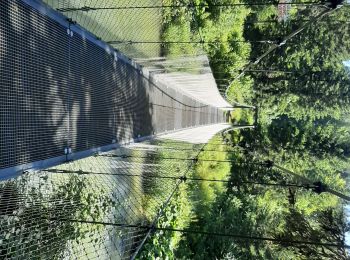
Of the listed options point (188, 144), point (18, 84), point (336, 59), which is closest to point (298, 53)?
point (336, 59)

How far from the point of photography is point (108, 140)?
6.03 meters

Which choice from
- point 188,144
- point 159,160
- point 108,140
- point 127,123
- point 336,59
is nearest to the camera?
point 108,140

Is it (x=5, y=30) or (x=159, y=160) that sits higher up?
(x=5, y=30)

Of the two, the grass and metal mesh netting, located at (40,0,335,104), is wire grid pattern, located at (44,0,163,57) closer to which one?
metal mesh netting, located at (40,0,335,104)

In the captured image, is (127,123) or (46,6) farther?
(127,123)

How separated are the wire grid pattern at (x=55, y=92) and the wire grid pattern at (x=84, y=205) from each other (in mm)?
232

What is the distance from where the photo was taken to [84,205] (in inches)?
186

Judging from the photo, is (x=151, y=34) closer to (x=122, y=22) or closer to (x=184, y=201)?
(x=122, y=22)

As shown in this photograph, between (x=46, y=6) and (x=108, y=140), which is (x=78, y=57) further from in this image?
(x=108, y=140)

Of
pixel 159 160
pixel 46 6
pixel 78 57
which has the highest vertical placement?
pixel 46 6

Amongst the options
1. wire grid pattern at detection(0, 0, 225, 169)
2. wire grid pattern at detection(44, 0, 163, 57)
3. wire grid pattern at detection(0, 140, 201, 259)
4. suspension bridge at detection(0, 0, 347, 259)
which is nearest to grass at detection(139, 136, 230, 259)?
wire grid pattern at detection(0, 140, 201, 259)

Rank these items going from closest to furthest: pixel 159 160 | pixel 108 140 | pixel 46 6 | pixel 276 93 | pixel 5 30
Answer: pixel 5 30
pixel 46 6
pixel 108 140
pixel 159 160
pixel 276 93

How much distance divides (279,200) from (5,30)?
42.2ft

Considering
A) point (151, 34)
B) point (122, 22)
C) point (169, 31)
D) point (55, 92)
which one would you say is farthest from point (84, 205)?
point (169, 31)
